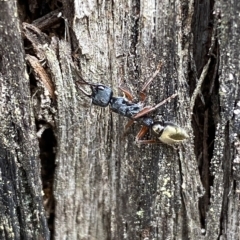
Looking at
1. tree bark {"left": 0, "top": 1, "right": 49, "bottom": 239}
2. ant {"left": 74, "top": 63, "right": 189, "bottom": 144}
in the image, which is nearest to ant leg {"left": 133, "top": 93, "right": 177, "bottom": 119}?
ant {"left": 74, "top": 63, "right": 189, "bottom": 144}

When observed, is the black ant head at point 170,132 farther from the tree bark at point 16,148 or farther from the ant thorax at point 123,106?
the tree bark at point 16,148

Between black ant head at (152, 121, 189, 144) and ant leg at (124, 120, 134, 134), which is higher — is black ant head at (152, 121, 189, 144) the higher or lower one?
the lower one

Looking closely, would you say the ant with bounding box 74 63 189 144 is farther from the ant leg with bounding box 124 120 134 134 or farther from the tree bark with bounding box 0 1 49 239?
the tree bark with bounding box 0 1 49 239

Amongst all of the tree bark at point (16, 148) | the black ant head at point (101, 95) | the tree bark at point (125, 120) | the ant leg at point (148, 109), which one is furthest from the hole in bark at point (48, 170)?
the ant leg at point (148, 109)

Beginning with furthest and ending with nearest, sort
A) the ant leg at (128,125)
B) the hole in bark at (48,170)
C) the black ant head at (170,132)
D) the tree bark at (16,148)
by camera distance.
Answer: the hole in bark at (48,170) < the ant leg at (128,125) < the black ant head at (170,132) < the tree bark at (16,148)

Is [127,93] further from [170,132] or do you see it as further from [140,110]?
[170,132]
